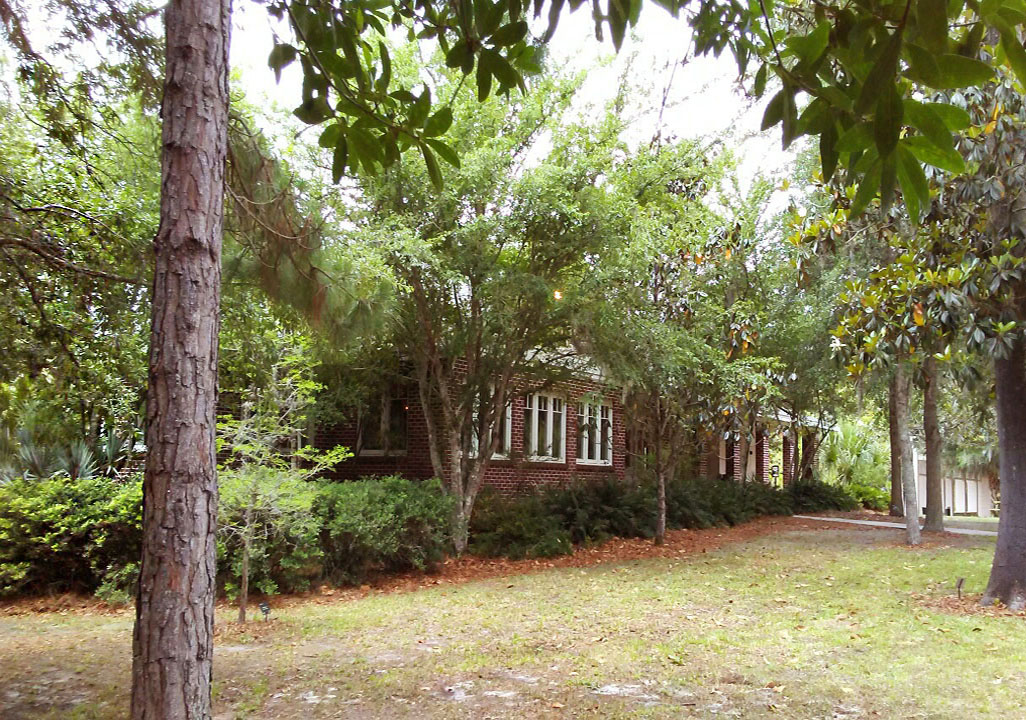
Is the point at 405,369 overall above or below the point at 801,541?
above

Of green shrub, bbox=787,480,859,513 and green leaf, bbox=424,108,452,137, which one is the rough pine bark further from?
green leaf, bbox=424,108,452,137

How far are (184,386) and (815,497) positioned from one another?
25659mm

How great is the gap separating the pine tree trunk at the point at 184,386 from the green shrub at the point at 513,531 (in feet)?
35.4

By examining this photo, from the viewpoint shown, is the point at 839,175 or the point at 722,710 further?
the point at 839,175

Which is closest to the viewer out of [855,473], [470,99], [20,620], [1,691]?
[1,691]

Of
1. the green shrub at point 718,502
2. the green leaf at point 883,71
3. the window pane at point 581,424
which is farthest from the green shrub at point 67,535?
the green shrub at point 718,502

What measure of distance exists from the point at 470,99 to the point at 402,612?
22.1 ft

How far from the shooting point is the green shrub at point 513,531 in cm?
1345

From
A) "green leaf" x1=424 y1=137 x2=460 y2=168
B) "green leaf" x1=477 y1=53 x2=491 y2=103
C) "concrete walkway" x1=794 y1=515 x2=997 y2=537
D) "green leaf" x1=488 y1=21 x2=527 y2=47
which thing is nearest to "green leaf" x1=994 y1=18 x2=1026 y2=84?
"green leaf" x1=488 y1=21 x2=527 y2=47

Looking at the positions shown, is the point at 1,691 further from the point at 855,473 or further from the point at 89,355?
the point at 855,473

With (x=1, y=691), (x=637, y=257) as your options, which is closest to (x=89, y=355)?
(x=1, y=691)

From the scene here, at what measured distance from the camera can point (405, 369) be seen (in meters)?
15.5

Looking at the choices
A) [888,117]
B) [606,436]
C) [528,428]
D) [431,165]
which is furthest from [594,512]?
[888,117]

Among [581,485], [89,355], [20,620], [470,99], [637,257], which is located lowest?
[20,620]
